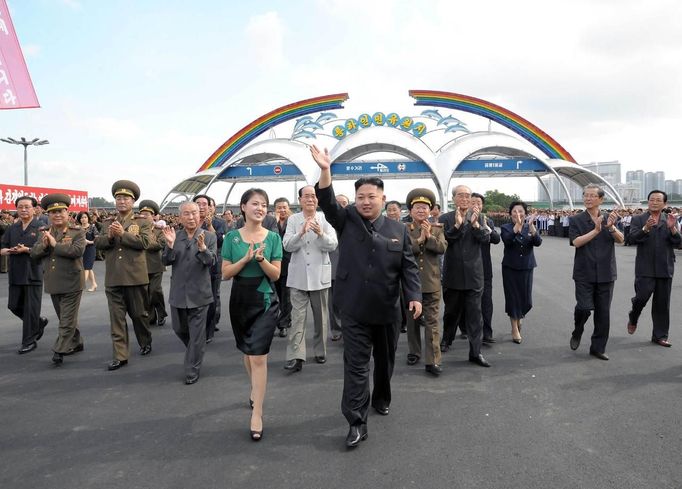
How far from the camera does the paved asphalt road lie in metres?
2.51

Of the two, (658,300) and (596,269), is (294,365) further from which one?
(658,300)

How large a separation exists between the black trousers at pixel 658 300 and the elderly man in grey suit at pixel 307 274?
152 inches

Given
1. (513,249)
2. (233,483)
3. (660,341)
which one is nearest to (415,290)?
(233,483)

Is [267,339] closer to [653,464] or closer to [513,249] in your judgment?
[653,464]

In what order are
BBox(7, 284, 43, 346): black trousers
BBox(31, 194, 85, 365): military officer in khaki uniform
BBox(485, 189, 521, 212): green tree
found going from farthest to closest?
BBox(485, 189, 521, 212): green tree
BBox(7, 284, 43, 346): black trousers
BBox(31, 194, 85, 365): military officer in khaki uniform

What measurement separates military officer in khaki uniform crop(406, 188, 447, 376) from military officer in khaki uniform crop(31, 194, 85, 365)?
3765mm

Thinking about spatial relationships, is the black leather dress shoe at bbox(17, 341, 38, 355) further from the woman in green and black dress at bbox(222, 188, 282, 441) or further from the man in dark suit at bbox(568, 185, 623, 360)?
the man in dark suit at bbox(568, 185, 623, 360)

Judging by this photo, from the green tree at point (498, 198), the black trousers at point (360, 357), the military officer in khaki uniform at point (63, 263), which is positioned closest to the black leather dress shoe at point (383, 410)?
the black trousers at point (360, 357)

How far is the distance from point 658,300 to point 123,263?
20.5 feet

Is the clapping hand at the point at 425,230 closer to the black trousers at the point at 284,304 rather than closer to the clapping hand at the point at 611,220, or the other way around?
the clapping hand at the point at 611,220

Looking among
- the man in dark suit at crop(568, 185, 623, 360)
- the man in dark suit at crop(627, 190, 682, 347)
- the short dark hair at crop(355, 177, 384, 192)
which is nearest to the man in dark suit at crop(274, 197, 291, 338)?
the short dark hair at crop(355, 177, 384, 192)

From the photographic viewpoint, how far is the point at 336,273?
311cm

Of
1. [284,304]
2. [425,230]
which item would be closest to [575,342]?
[425,230]

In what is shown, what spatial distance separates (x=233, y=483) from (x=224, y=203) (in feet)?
108
